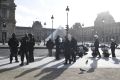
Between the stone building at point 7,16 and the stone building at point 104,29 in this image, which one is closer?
the stone building at point 7,16

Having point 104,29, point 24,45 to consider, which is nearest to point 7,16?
point 24,45

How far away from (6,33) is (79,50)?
5326 centimetres

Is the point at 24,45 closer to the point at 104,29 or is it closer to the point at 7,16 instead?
the point at 7,16

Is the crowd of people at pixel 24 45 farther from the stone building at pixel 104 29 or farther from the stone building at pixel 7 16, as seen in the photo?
the stone building at pixel 104 29

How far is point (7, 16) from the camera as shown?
246 feet

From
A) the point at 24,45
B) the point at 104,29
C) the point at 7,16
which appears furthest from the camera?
the point at 104,29

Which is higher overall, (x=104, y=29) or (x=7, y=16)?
(x=104, y=29)

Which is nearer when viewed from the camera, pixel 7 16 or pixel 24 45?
pixel 24 45

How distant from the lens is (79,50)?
23.1 metres

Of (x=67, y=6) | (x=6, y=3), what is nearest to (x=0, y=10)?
(x=6, y=3)

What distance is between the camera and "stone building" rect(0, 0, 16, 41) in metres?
73.6

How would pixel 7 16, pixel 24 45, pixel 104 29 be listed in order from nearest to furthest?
pixel 24 45 < pixel 7 16 < pixel 104 29

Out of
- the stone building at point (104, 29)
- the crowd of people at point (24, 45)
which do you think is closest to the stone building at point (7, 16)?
the crowd of people at point (24, 45)

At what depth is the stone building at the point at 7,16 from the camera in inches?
2899
